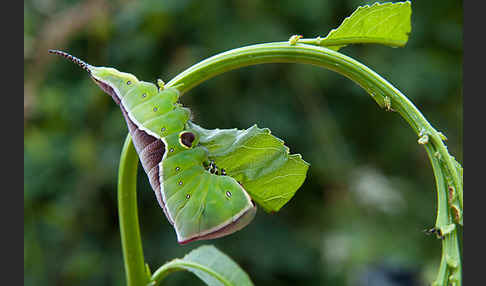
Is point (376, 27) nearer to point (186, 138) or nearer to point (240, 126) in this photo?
point (186, 138)

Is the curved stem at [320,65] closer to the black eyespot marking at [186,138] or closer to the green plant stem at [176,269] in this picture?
the black eyespot marking at [186,138]

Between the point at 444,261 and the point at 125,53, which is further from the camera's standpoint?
the point at 125,53

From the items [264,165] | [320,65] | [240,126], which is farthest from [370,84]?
[240,126]

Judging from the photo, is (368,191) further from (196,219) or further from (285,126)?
(196,219)

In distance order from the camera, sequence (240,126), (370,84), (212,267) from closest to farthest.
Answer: (370,84)
(212,267)
(240,126)

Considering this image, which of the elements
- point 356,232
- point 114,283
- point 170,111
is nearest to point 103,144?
point 114,283

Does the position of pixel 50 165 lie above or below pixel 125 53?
below

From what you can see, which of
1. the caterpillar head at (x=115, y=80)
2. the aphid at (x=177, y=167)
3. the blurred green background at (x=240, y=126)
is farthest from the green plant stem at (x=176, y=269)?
the blurred green background at (x=240, y=126)
